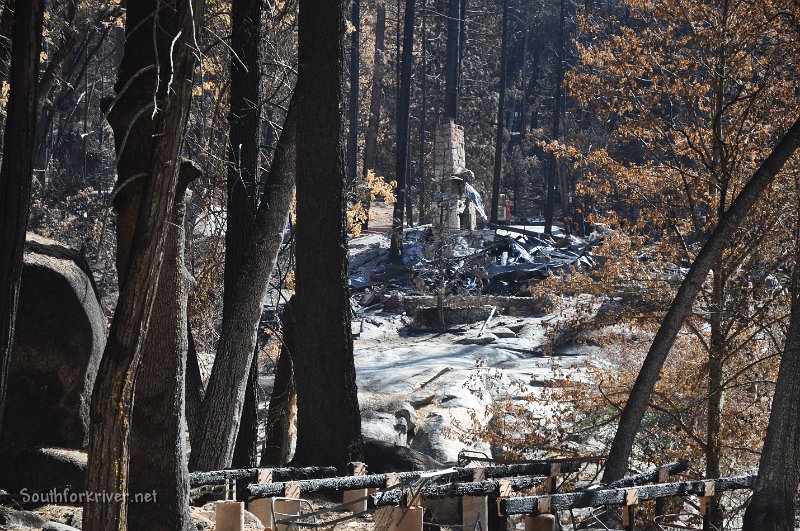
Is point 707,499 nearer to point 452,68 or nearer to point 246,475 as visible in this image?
point 246,475

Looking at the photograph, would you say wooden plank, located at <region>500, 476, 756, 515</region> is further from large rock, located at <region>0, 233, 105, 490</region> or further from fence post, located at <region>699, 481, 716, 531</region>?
large rock, located at <region>0, 233, 105, 490</region>

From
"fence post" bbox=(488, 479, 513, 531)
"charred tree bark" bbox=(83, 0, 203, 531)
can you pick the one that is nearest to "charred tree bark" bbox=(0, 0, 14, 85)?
"charred tree bark" bbox=(83, 0, 203, 531)

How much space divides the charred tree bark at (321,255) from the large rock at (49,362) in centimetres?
199

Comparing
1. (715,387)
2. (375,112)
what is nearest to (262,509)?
(715,387)

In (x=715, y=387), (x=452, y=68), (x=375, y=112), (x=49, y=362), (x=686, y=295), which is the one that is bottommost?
(x=715, y=387)

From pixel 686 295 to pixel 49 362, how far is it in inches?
242

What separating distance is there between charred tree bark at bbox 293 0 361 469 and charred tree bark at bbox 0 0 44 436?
3642mm

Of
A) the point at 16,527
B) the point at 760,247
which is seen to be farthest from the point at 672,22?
the point at 16,527

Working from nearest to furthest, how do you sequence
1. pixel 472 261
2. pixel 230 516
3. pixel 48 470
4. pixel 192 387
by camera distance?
pixel 230 516, pixel 48 470, pixel 192 387, pixel 472 261

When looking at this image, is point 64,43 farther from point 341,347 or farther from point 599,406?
point 599,406

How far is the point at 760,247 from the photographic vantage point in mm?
11844

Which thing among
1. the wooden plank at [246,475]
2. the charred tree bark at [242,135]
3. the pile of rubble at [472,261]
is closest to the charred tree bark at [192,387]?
the charred tree bark at [242,135]

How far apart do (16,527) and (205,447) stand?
2.44 m

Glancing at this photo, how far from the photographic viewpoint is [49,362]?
309 inches
